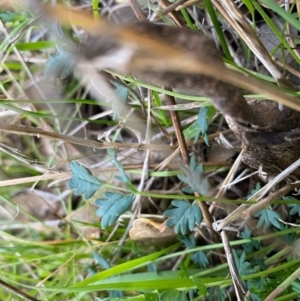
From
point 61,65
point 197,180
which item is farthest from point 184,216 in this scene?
point 61,65

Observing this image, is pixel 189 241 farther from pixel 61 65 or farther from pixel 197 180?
pixel 61 65

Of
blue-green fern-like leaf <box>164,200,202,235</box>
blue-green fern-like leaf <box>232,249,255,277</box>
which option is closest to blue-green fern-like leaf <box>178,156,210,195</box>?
blue-green fern-like leaf <box>164,200,202,235</box>

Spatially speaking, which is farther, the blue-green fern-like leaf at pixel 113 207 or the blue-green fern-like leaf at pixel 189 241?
the blue-green fern-like leaf at pixel 189 241

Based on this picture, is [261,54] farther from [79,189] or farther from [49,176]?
[49,176]

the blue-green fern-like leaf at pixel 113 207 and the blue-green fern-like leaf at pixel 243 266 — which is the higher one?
the blue-green fern-like leaf at pixel 113 207

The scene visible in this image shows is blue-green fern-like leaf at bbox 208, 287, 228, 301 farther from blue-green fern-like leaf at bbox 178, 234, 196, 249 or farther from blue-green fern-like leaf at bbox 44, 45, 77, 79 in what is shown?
blue-green fern-like leaf at bbox 44, 45, 77, 79

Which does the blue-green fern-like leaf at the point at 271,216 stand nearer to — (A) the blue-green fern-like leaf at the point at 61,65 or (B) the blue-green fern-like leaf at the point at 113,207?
(B) the blue-green fern-like leaf at the point at 113,207

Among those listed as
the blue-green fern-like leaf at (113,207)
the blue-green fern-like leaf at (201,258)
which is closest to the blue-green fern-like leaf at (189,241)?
the blue-green fern-like leaf at (201,258)
